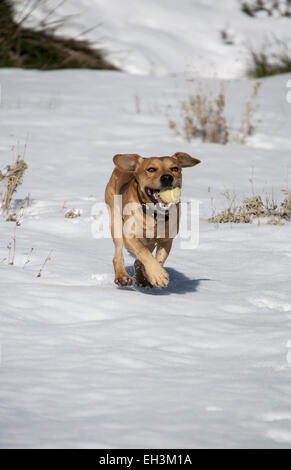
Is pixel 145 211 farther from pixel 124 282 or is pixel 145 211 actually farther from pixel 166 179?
pixel 124 282

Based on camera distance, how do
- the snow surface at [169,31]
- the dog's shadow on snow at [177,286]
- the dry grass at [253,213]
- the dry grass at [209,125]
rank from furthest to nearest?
the snow surface at [169,31]
the dry grass at [209,125]
the dry grass at [253,213]
the dog's shadow on snow at [177,286]

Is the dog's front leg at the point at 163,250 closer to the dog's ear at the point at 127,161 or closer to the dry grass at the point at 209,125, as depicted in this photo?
the dog's ear at the point at 127,161

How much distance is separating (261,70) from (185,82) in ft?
6.02

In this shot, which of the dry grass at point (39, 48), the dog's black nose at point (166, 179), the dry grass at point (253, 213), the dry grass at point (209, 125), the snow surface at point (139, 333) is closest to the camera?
the snow surface at point (139, 333)

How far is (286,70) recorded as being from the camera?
13.6m

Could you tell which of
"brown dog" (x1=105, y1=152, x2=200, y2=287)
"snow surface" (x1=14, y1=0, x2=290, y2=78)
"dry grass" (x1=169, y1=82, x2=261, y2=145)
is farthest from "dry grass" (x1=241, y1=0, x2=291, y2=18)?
"brown dog" (x1=105, y1=152, x2=200, y2=287)

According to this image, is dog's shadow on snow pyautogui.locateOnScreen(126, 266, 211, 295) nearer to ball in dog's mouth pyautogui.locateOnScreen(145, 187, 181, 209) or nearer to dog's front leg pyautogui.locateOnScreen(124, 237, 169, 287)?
dog's front leg pyautogui.locateOnScreen(124, 237, 169, 287)

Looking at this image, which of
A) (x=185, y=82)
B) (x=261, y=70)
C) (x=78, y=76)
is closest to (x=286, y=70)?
(x=261, y=70)

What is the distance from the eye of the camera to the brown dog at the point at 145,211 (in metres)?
4.23

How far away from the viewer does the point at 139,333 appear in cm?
351

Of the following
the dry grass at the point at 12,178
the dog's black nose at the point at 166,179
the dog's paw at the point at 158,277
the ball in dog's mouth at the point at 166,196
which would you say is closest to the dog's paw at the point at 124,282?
the dog's paw at the point at 158,277

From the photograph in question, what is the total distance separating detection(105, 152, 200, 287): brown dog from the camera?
4.23 metres

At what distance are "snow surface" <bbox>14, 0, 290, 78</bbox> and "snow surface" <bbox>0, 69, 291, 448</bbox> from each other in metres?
6.80
